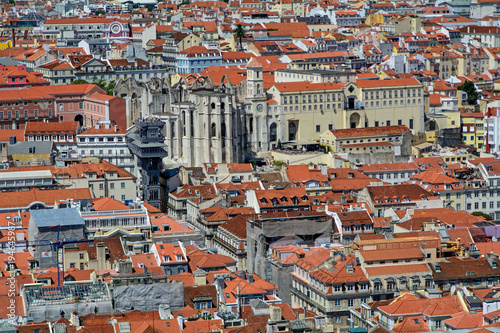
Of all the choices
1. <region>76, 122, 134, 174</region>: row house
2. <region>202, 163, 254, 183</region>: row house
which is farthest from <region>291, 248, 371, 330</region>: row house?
<region>76, 122, 134, 174</region>: row house

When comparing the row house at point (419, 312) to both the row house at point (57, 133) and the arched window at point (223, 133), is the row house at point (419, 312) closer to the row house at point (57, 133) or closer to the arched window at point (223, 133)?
the arched window at point (223, 133)

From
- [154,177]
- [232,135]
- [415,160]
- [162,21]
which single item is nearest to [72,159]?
[154,177]

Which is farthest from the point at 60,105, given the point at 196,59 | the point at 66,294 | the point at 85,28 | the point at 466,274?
the point at 466,274

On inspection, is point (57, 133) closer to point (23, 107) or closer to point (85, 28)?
point (23, 107)

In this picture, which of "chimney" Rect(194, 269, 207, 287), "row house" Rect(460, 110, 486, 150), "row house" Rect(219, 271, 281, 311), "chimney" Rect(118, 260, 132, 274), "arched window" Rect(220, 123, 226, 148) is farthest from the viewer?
"row house" Rect(460, 110, 486, 150)

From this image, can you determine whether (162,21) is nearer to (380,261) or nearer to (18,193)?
(18,193)

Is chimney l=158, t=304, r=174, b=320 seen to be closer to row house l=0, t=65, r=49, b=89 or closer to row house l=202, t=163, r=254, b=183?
row house l=202, t=163, r=254, b=183

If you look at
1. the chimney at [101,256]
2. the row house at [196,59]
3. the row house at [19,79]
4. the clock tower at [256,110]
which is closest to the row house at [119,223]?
the chimney at [101,256]

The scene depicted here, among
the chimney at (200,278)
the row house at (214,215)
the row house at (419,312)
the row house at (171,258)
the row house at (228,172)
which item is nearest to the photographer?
the row house at (419,312)

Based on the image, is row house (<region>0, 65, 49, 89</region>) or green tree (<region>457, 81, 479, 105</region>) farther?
green tree (<region>457, 81, 479, 105</region>)

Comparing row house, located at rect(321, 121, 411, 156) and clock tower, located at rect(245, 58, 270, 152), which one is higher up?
clock tower, located at rect(245, 58, 270, 152)
